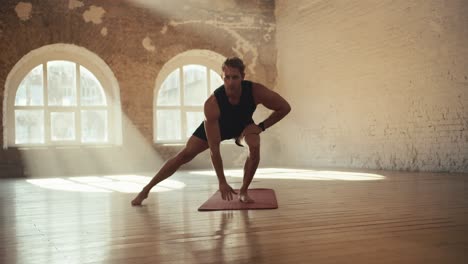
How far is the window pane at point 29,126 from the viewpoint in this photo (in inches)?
332

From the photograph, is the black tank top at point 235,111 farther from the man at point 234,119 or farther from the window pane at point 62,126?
the window pane at point 62,126

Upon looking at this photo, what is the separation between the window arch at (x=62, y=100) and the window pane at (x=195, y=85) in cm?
146

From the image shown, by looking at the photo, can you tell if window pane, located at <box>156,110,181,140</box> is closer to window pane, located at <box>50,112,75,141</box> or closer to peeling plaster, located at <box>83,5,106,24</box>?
window pane, located at <box>50,112,75,141</box>

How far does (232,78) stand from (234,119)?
372mm

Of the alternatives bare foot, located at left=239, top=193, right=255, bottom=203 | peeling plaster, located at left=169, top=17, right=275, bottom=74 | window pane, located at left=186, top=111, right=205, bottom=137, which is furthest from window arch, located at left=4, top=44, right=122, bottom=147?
bare foot, located at left=239, top=193, right=255, bottom=203

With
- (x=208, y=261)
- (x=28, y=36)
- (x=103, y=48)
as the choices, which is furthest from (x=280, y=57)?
(x=208, y=261)

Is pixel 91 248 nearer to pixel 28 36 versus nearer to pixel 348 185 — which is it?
pixel 348 185

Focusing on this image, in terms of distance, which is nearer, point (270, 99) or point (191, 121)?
point (270, 99)

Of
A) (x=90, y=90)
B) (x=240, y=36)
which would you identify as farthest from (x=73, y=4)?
(x=240, y=36)

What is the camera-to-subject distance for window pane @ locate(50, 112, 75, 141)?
8659 millimetres

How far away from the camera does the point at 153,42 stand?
8.88m

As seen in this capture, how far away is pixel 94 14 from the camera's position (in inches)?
337

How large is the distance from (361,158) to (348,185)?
2870 mm

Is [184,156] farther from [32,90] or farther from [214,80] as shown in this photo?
[214,80]
